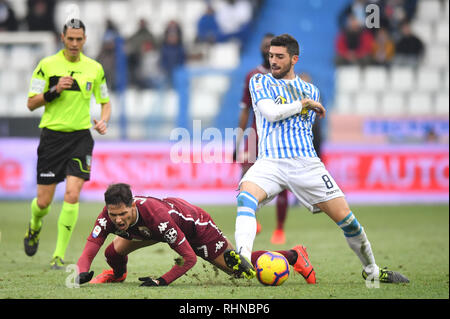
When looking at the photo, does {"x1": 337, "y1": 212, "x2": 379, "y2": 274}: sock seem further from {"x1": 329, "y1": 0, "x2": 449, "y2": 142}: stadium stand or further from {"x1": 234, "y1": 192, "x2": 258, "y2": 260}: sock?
{"x1": 329, "y1": 0, "x2": 449, "y2": 142}: stadium stand

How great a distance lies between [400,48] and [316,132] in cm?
727

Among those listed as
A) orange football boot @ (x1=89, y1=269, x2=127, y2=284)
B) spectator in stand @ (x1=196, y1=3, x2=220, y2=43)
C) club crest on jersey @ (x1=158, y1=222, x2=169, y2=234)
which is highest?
spectator in stand @ (x1=196, y1=3, x2=220, y2=43)

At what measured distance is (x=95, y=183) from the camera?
15.4 m

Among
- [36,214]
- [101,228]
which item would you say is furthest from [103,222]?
[36,214]

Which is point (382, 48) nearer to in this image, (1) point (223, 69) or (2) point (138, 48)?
(1) point (223, 69)

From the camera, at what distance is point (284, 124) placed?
6.52 m

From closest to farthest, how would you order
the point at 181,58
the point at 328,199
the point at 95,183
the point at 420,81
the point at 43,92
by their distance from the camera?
1. the point at 328,199
2. the point at 43,92
3. the point at 95,183
4. the point at 181,58
5. the point at 420,81

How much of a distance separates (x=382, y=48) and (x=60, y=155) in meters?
11.8

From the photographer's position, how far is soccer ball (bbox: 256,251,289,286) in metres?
6.39

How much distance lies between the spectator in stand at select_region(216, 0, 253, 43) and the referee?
11.3 meters

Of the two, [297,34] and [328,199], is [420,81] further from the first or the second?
[328,199]

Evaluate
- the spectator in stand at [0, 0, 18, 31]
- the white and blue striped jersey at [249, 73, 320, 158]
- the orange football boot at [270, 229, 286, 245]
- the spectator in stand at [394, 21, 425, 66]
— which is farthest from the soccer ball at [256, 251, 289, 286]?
the spectator in stand at [0, 0, 18, 31]

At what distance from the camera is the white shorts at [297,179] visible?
21.0 feet

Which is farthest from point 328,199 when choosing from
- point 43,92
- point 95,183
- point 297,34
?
point 297,34
